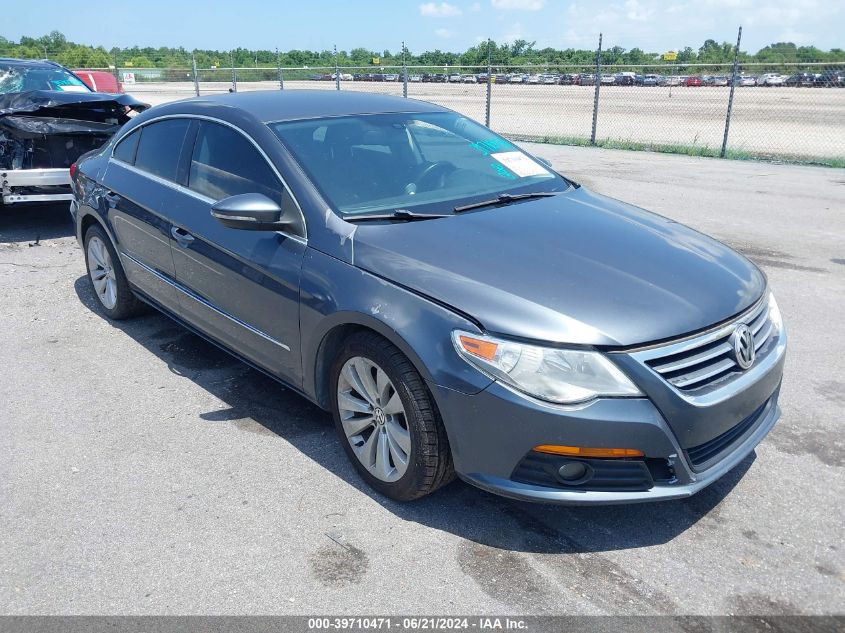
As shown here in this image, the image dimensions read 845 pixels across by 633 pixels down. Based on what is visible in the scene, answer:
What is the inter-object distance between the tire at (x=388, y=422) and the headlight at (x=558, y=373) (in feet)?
1.27

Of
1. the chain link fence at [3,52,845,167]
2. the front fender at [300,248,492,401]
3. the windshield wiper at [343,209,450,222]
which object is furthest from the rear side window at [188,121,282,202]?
the chain link fence at [3,52,845,167]

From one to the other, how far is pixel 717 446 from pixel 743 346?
16.4 inches

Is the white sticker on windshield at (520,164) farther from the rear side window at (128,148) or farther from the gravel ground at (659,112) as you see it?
the gravel ground at (659,112)

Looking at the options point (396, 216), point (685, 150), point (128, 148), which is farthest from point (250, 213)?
point (685, 150)

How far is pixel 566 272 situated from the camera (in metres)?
2.98

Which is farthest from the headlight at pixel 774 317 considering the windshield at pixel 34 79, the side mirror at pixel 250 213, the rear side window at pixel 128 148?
the windshield at pixel 34 79

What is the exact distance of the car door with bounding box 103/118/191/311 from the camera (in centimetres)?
439

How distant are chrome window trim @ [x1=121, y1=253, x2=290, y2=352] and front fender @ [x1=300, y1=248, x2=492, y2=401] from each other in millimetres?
306

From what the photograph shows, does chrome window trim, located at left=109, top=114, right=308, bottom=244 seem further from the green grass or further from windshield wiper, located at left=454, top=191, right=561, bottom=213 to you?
the green grass

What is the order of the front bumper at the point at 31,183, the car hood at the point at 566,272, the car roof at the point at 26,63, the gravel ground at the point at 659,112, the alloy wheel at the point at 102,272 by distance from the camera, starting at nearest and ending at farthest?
the car hood at the point at 566,272 < the alloy wheel at the point at 102,272 < the front bumper at the point at 31,183 < the car roof at the point at 26,63 < the gravel ground at the point at 659,112

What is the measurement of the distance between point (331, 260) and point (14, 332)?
3.29 metres

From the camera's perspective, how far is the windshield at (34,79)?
9.44 m

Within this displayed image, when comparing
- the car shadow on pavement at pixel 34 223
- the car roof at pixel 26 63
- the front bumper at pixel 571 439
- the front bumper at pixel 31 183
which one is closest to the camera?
the front bumper at pixel 571 439

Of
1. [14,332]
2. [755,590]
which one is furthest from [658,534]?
[14,332]
